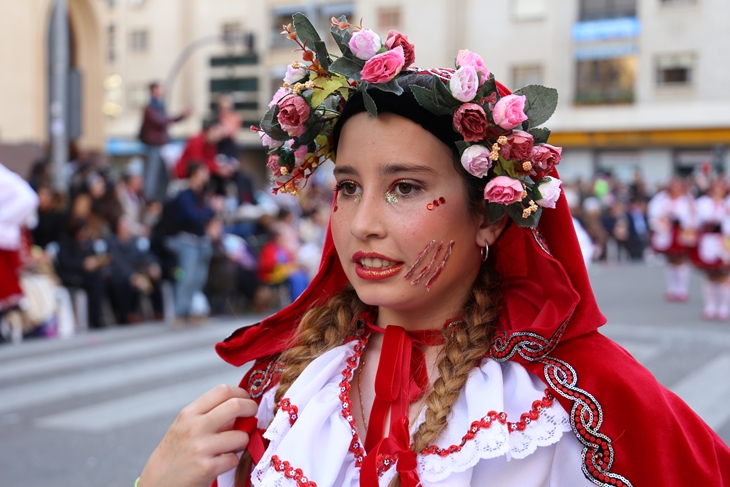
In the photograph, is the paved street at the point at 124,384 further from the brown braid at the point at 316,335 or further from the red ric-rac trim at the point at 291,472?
the red ric-rac trim at the point at 291,472

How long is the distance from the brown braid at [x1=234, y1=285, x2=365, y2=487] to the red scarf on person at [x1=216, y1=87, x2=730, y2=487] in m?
0.30

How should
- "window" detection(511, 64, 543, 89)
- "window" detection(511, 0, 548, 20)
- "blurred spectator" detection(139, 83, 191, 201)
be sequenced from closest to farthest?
"blurred spectator" detection(139, 83, 191, 201), "window" detection(511, 0, 548, 20), "window" detection(511, 64, 543, 89)

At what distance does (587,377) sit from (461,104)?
572 millimetres

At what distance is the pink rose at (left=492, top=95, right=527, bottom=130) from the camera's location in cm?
164

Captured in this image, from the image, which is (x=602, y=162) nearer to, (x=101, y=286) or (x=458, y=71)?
(x=101, y=286)

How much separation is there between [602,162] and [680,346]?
2407cm

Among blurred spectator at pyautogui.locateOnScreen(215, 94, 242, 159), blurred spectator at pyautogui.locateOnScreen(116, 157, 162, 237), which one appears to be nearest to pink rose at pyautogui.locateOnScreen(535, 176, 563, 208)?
blurred spectator at pyautogui.locateOnScreen(116, 157, 162, 237)

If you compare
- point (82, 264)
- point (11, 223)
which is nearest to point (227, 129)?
point (82, 264)

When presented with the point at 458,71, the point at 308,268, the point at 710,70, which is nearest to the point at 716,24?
the point at 710,70

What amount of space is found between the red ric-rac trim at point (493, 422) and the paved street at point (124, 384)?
335 centimetres

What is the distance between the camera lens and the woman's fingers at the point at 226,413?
1.72 m

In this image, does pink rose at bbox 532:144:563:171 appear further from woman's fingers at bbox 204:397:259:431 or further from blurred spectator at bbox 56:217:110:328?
blurred spectator at bbox 56:217:110:328

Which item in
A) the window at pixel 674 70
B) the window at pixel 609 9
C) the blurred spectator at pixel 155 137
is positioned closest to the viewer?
the blurred spectator at pixel 155 137

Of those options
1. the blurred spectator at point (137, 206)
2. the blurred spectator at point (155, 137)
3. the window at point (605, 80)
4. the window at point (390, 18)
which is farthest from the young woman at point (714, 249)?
the window at point (390, 18)
